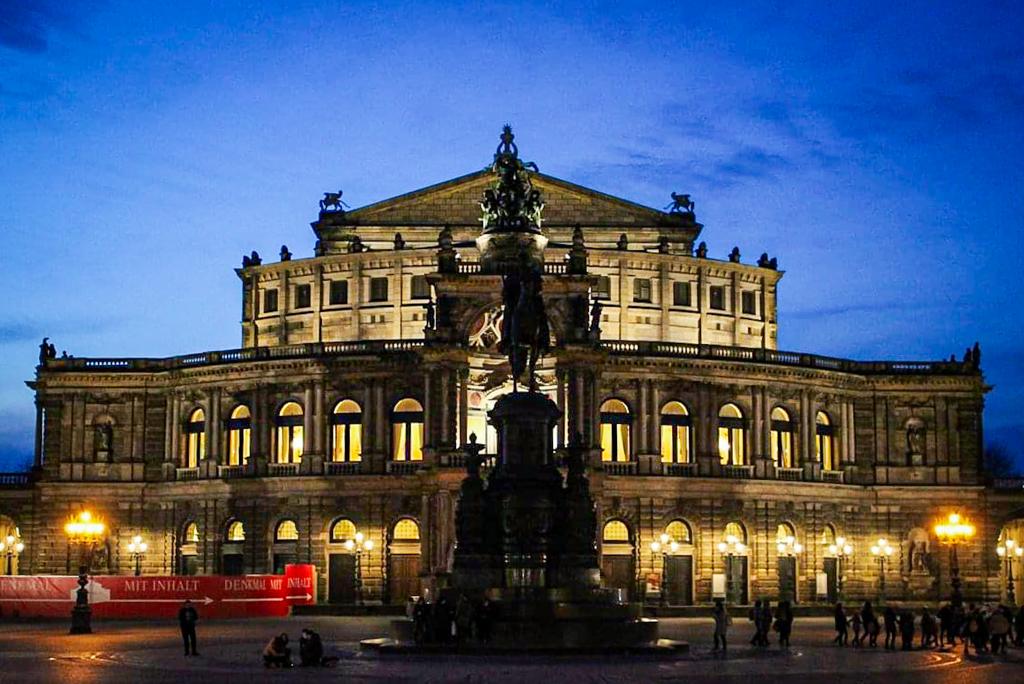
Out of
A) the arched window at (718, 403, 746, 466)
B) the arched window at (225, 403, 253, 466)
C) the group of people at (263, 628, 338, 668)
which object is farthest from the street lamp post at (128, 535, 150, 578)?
the group of people at (263, 628, 338, 668)

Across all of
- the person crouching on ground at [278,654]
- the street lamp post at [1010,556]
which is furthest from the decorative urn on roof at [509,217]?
the person crouching on ground at [278,654]

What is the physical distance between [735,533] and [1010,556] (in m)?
20.8

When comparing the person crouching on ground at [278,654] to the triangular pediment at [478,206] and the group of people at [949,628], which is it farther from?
the triangular pediment at [478,206]

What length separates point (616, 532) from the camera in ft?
298

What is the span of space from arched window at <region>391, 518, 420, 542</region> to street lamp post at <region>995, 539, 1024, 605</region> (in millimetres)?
33406

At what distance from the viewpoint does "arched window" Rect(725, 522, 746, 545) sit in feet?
305

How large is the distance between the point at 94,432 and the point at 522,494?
184 ft

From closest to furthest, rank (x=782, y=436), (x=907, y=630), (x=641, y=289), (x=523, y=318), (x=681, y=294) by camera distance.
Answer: (x=523, y=318), (x=907, y=630), (x=782, y=436), (x=641, y=289), (x=681, y=294)

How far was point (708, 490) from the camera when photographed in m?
92.5

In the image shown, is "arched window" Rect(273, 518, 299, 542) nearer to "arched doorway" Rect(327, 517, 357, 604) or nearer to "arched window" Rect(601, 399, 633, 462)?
"arched doorway" Rect(327, 517, 357, 604)

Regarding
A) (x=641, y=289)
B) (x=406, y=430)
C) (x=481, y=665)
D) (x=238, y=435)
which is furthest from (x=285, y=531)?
(x=481, y=665)

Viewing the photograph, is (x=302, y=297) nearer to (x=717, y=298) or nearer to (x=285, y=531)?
(x=285, y=531)

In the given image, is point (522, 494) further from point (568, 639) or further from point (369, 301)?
point (369, 301)

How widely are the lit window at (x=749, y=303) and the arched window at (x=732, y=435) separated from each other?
13781 millimetres
